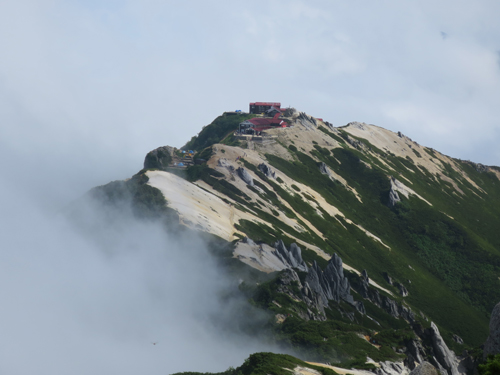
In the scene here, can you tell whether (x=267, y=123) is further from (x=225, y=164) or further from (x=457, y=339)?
(x=457, y=339)

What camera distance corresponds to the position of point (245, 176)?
5064 inches

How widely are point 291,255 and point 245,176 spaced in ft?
123

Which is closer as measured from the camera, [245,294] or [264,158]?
[245,294]

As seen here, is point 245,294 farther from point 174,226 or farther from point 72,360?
point 72,360

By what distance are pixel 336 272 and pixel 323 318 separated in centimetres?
1878

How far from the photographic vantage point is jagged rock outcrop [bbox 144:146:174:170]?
5917 inches

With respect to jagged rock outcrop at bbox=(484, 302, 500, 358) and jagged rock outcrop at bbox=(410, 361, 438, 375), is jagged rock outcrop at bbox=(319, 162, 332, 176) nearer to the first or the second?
jagged rock outcrop at bbox=(484, 302, 500, 358)

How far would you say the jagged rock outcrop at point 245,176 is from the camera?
12812 cm

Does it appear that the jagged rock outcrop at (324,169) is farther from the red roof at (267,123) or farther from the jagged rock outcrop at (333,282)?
the jagged rock outcrop at (333,282)

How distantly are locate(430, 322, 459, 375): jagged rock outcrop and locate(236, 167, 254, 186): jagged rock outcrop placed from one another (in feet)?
205

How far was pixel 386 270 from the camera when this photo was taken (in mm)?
129500

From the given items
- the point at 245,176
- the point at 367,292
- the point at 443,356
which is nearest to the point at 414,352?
the point at 443,356

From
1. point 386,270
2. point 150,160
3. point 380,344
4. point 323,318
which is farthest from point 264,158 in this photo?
point 380,344

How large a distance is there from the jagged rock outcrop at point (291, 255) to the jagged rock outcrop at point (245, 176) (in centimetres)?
3324
